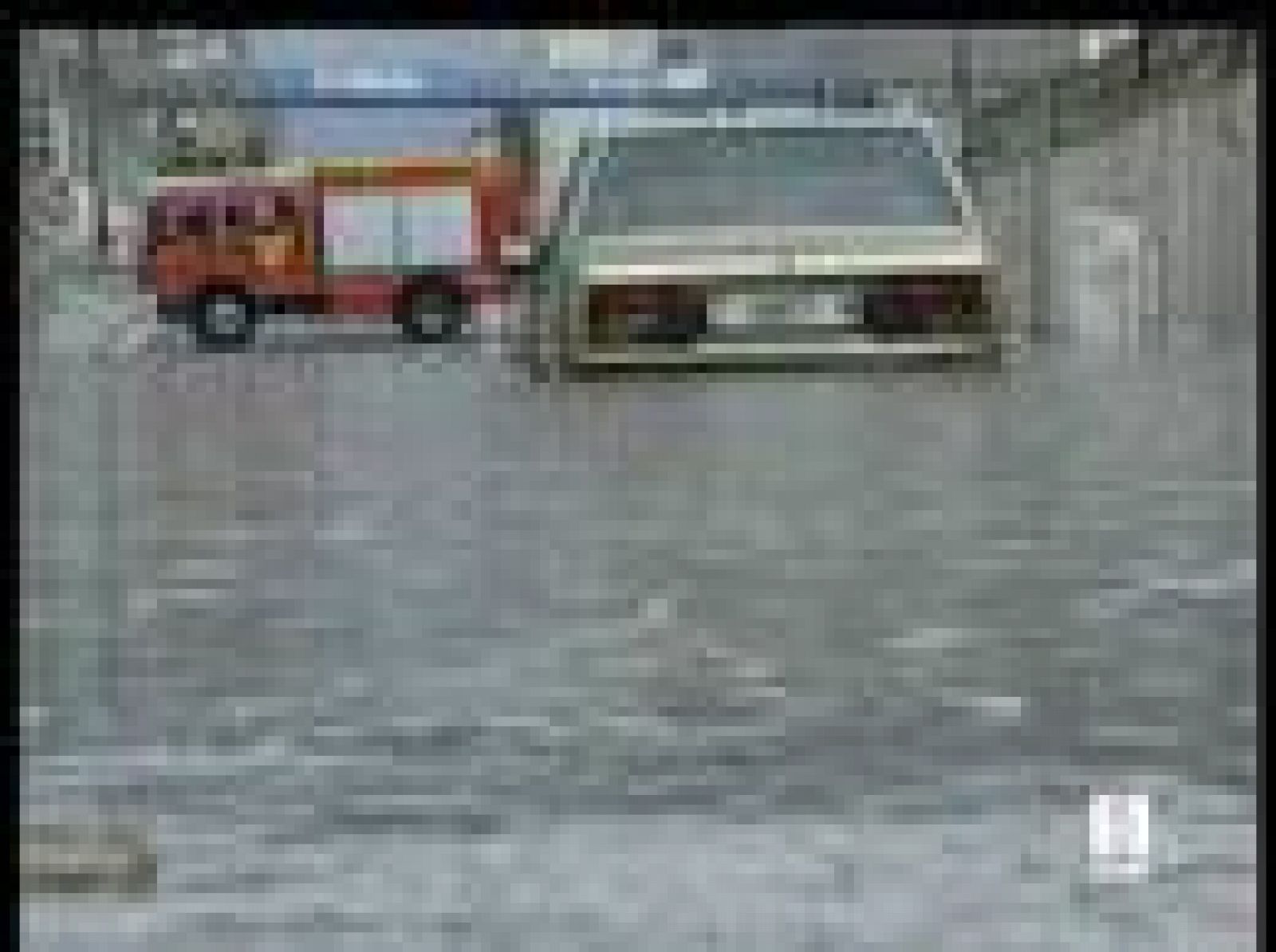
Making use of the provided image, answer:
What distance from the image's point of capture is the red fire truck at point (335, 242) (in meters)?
17.5

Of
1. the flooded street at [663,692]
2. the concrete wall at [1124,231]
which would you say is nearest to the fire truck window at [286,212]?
the concrete wall at [1124,231]

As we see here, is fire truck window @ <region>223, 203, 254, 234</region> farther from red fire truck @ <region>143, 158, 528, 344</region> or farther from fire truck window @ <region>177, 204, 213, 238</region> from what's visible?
fire truck window @ <region>177, 204, 213, 238</region>

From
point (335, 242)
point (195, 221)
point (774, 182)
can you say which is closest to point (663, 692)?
point (774, 182)

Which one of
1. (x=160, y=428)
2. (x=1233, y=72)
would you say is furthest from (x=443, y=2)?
(x=160, y=428)

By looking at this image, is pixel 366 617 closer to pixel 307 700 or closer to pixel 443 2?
pixel 307 700

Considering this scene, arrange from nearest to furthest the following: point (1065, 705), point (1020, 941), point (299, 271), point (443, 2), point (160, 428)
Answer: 1. point (443, 2)
2. point (1020, 941)
3. point (1065, 705)
4. point (160, 428)
5. point (299, 271)

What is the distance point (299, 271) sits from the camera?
18.0m

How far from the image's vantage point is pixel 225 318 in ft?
58.7

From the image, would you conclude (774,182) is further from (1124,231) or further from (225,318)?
(225,318)

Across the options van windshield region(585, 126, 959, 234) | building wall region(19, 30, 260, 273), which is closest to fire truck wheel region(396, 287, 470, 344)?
building wall region(19, 30, 260, 273)

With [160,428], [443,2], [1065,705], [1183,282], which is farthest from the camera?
[1183,282]

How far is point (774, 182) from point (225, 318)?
4.83 metres

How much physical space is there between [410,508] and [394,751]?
3721 millimetres

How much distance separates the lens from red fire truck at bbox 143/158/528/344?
57.4ft
